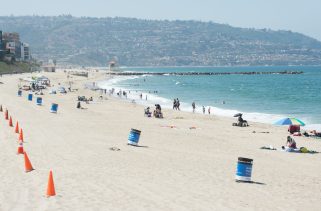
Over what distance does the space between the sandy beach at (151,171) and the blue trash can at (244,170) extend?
9.4 inches

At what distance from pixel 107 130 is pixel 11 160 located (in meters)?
10.9

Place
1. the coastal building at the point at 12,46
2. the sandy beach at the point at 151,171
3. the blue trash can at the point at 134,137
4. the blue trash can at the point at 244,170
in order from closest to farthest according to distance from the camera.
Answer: the sandy beach at the point at 151,171 → the blue trash can at the point at 244,170 → the blue trash can at the point at 134,137 → the coastal building at the point at 12,46

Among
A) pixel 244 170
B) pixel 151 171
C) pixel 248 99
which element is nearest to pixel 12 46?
pixel 248 99

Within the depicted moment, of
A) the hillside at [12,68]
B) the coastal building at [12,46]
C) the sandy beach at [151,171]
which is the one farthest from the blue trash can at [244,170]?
the coastal building at [12,46]

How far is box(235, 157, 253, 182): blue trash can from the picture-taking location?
1459 cm

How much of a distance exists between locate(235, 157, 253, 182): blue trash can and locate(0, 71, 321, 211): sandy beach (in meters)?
0.24

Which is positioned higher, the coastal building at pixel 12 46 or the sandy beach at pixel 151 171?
the coastal building at pixel 12 46

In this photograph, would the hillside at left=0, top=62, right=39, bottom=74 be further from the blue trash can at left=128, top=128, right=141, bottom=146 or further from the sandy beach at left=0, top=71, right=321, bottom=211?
the blue trash can at left=128, top=128, right=141, bottom=146

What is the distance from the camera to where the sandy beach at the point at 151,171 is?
1171 centimetres

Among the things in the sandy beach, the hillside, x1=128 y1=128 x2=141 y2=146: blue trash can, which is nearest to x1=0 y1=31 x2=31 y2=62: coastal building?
the hillside

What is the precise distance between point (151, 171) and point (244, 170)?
8.65ft

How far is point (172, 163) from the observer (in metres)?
17.0

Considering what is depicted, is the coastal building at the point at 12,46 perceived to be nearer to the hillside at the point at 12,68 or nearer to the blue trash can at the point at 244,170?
the hillside at the point at 12,68

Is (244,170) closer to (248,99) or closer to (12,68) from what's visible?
(248,99)
